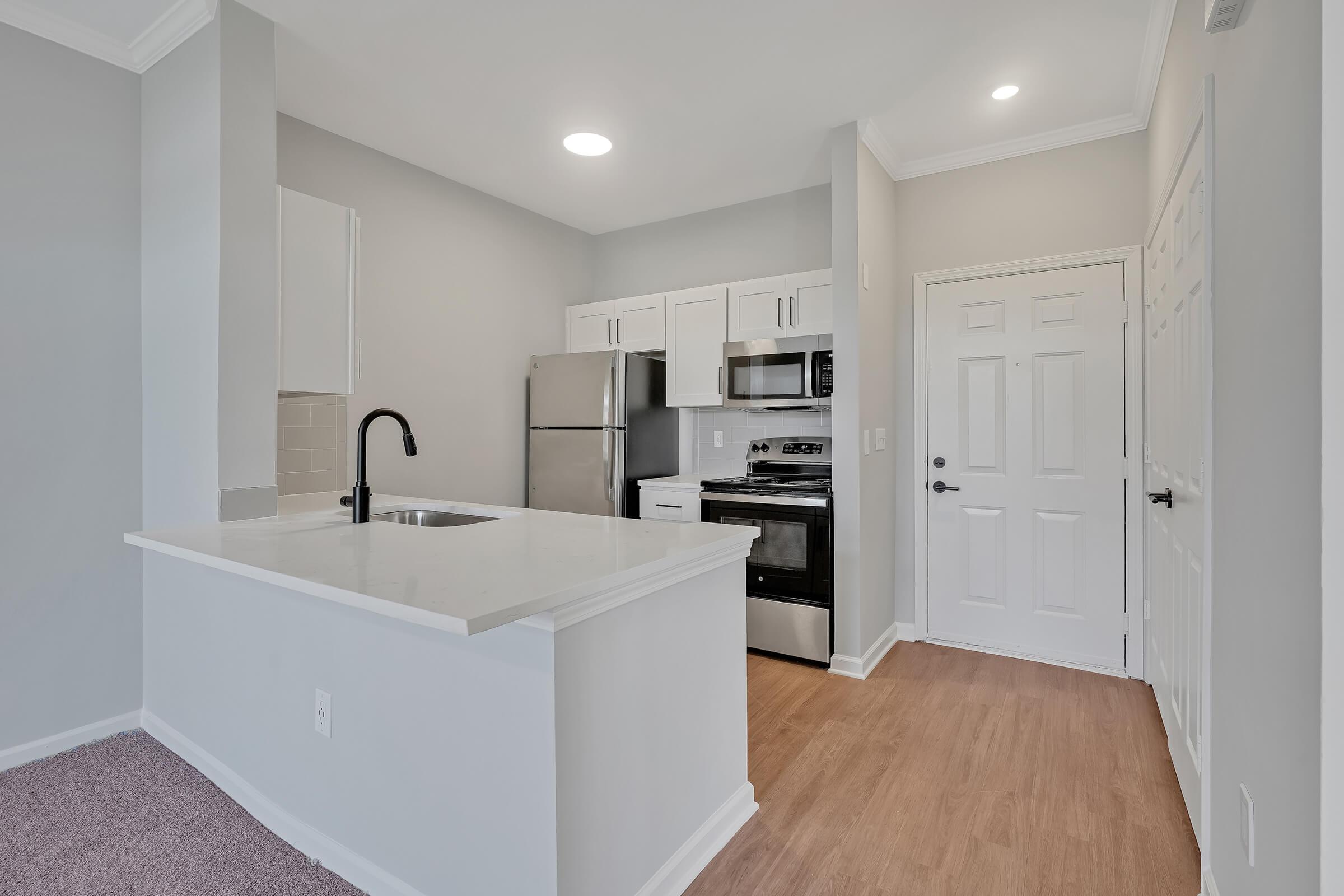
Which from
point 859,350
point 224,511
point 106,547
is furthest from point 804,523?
point 106,547

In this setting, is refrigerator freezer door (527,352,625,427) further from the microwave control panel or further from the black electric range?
the microwave control panel

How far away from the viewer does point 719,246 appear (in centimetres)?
418

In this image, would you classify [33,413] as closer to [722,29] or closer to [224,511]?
[224,511]

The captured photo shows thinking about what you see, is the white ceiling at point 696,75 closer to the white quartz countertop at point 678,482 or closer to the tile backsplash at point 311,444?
the tile backsplash at point 311,444

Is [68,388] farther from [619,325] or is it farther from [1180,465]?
[1180,465]

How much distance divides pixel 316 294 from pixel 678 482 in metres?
2.08

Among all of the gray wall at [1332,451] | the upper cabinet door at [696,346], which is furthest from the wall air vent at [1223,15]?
the upper cabinet door at [696,346]

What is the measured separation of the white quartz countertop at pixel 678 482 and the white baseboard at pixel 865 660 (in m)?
1.12

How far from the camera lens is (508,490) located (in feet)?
13.2

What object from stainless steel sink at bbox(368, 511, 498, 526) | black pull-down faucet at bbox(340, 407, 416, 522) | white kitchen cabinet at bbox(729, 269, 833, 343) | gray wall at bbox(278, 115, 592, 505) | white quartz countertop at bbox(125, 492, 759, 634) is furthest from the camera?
white kitchen cabinet at bbox(729, 269, 833, 343)

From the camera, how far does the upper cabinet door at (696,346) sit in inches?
151

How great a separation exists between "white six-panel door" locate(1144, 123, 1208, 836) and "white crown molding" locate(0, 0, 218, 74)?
9.83 ft

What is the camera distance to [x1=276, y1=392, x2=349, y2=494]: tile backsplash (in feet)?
9.47

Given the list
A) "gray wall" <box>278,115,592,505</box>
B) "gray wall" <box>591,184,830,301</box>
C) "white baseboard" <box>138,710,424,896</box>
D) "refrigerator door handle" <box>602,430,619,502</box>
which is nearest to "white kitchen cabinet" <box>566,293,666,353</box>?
"gray wall" <box>278,115,592,505</box>
